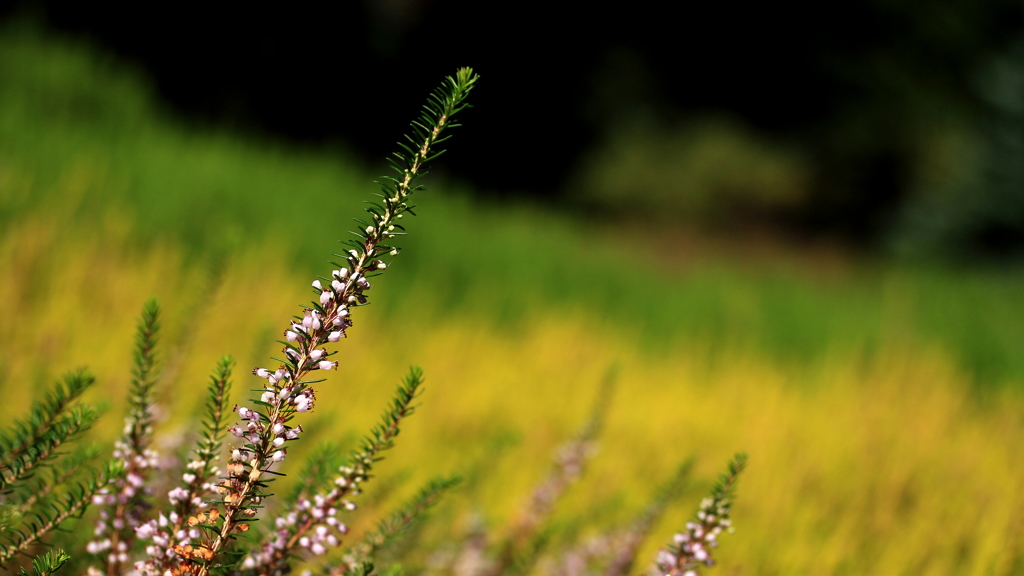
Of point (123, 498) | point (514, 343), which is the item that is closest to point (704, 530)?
point (123, 498)

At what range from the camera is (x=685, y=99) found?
16188mm

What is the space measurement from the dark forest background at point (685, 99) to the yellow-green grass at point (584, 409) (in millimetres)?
8021

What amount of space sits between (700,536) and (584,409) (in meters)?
3.34

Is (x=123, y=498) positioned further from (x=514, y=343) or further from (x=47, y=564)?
(x=514, y=343)

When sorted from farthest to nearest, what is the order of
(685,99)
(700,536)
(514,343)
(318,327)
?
(685,99)
(514,343)
(700,536)
(318,327)

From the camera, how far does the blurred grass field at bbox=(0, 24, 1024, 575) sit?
10.1 ft

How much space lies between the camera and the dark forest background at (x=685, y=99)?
1253cm

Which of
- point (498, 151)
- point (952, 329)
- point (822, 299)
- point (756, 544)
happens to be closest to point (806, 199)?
point (498, 151)

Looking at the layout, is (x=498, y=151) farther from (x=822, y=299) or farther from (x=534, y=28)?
(x=822, y=299)

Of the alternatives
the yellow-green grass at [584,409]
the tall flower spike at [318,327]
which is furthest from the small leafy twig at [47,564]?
the yellow-green grass at [584,409]

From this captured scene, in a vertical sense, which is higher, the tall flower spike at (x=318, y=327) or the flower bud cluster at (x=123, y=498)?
the tall flower spike at (x=318, y=327)

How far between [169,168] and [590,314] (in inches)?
134

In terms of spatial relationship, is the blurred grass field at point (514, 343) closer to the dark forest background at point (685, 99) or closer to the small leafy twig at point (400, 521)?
the small leafy twig at point (400, 521)

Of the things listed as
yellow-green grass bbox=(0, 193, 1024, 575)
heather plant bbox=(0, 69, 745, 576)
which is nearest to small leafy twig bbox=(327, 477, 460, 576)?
heather plant bbox=(0, 69, 745, 576)
